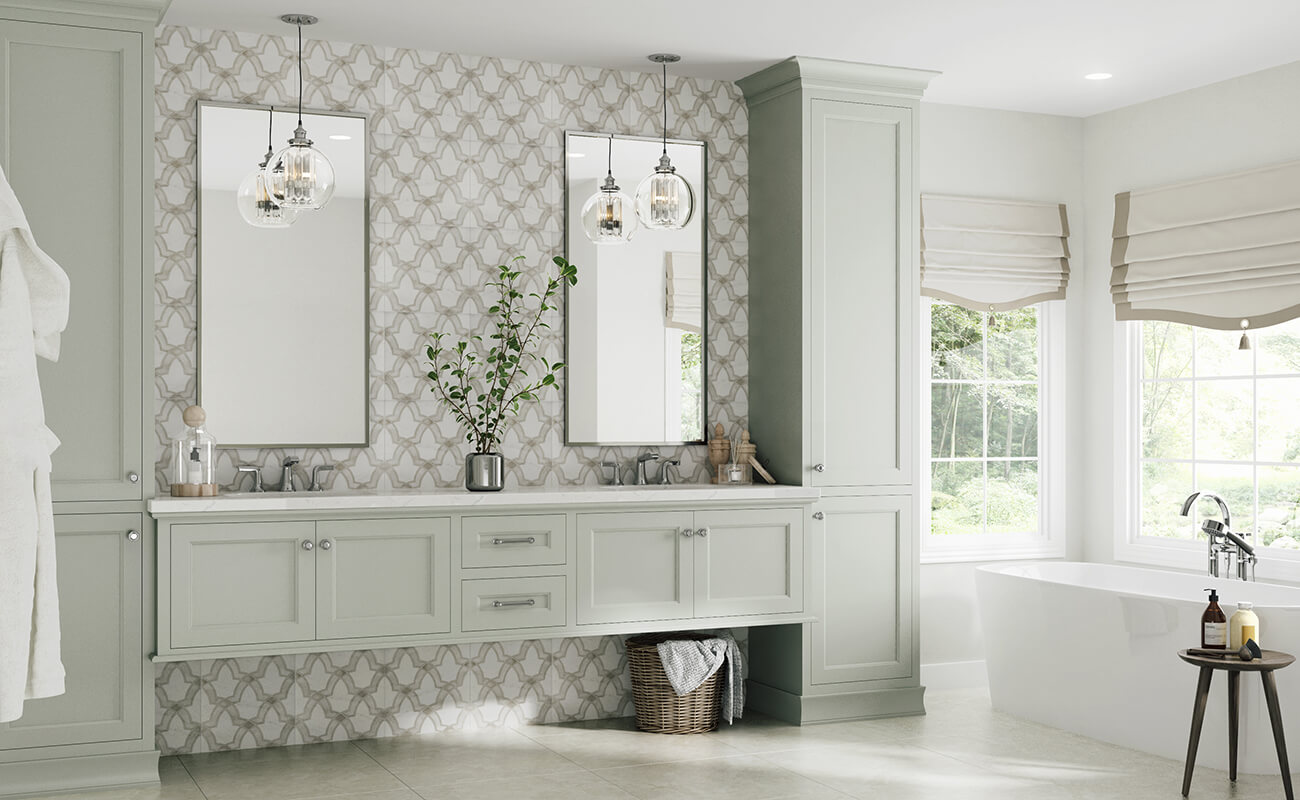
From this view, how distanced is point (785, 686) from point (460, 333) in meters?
1.90

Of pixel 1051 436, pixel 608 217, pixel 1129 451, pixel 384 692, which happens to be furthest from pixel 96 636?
pixel 1129 451

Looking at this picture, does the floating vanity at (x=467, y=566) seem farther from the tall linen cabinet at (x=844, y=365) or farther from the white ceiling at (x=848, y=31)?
the white ceiling at (x=848, y=31)

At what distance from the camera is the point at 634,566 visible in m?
4.64

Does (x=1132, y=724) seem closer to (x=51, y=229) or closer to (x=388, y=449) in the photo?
(x=388, y=449)

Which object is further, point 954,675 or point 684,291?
point 954,675

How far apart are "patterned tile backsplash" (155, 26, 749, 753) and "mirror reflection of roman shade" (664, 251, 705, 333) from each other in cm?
8

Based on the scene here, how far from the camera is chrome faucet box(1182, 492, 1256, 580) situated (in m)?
4.98

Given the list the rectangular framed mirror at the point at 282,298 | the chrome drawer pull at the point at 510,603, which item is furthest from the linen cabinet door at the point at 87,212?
the chrome drawer pull at the point at 510,603

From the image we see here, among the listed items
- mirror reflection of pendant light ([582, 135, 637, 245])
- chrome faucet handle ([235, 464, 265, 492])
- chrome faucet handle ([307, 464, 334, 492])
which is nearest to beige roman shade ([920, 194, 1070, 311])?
mirror reflection of pendant light ([582, 135, 637, 245])

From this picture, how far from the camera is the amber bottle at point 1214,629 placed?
4.07m

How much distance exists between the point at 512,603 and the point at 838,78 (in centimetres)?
240

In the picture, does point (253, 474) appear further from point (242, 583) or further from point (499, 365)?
point (499, 365)

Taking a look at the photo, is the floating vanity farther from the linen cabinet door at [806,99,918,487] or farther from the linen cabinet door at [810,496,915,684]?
the linen cabinet door at [806,99,918,487]

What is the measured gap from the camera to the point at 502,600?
445 cm
